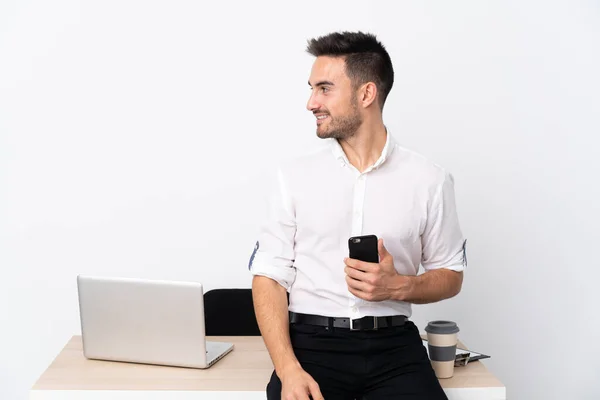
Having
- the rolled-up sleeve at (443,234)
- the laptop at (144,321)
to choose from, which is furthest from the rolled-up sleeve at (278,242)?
the rolled-up sleeve at (443,234)

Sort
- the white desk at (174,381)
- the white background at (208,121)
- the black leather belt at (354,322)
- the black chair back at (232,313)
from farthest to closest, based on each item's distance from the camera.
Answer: the white background at (208,121) < the black chair back at (232,313) < the black leather belt at (354,322) < the white desk at (174,381)

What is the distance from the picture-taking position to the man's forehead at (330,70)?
262cm

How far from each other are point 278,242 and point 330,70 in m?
0.62

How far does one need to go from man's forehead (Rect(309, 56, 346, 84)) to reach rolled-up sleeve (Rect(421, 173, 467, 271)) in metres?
0.51

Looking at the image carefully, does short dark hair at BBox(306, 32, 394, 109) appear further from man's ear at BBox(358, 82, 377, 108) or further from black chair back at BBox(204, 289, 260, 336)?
black chair back at BBox(204, 289, 260, 336)

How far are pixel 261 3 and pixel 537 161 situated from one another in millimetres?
1690

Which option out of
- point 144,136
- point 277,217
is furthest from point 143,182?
point 277,217

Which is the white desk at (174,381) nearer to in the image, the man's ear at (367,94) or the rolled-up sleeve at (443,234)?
the rolled-up sleeve at (443,234)

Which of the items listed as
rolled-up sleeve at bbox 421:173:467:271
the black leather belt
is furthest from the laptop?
rolled-up sleeve at bbox 421:173:467:271

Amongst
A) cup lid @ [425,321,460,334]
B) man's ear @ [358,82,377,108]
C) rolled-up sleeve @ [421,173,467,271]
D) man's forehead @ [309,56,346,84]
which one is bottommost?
cup lid @ [425,321,460,334]

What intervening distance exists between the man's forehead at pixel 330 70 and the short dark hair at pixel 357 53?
0.02 metres

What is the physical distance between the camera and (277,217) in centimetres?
256

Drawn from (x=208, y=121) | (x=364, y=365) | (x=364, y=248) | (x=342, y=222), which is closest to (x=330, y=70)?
(x=342, y=222)

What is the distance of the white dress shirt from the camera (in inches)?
98.7
